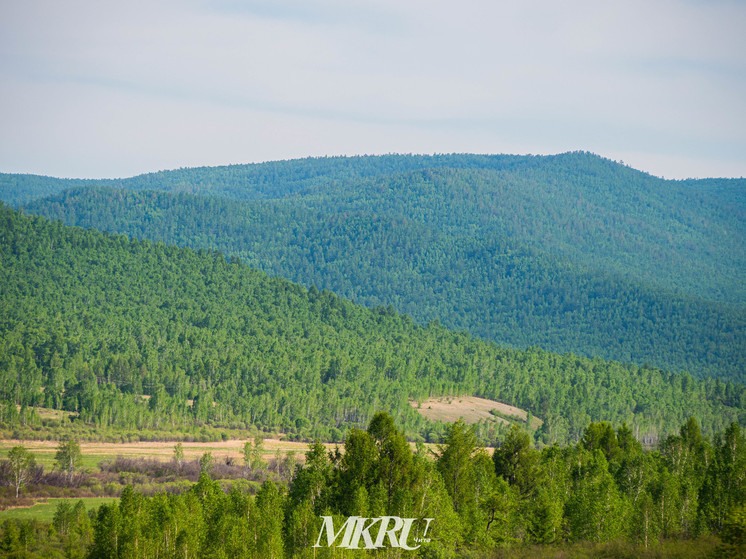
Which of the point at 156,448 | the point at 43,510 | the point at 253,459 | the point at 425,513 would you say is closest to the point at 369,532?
the point at 425,513

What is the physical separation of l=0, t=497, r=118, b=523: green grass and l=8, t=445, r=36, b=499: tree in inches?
226

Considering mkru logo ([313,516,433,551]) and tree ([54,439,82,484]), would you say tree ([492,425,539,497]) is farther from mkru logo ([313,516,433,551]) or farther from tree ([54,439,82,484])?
tree ([54,439,82,484])

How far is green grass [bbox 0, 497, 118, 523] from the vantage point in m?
103

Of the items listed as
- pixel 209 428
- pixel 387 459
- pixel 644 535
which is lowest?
pixel 209 428

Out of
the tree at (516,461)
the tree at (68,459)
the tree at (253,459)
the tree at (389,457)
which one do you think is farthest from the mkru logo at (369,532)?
the tree at (68,459)

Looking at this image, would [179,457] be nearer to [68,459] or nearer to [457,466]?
[68,459]

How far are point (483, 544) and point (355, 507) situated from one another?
10901 millimetres

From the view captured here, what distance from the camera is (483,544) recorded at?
7056cm

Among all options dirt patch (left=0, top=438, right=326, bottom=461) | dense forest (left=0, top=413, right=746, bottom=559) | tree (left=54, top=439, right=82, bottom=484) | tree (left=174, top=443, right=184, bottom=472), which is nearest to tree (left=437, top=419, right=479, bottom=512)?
dense forest (left=0, top=413, right=746, bottom=559)

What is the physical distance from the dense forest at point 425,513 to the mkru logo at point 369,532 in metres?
0.09

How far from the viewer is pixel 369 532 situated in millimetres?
66500

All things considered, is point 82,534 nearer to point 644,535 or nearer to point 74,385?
point 644,535

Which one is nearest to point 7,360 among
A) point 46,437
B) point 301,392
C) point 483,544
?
point 46,437

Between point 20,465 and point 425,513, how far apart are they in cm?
6936
